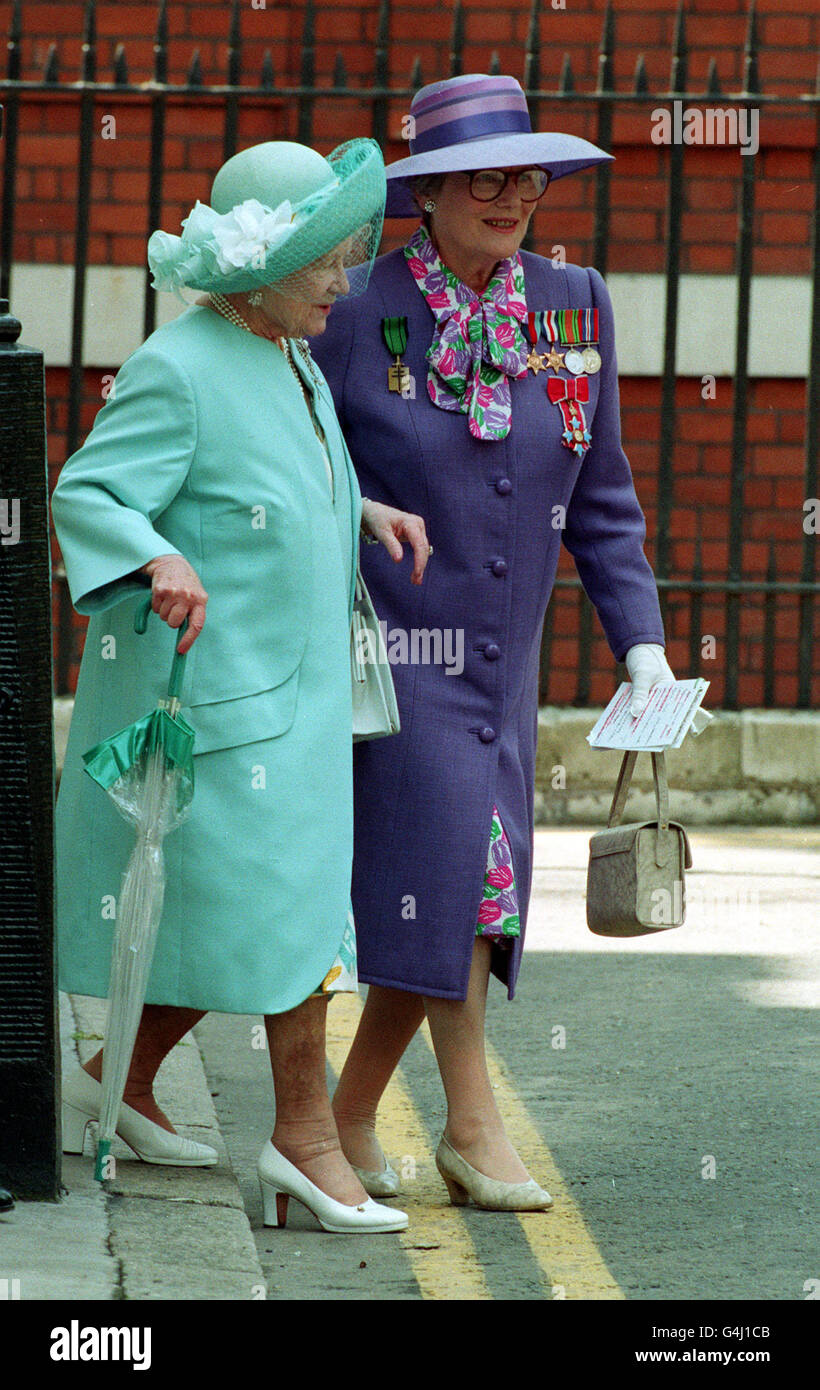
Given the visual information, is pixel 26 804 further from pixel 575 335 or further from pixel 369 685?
pixel 575 335

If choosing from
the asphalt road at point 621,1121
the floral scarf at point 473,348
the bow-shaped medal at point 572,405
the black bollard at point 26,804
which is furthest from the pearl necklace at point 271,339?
the asphalt road at point 621,1121

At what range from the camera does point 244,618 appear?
10.5ft

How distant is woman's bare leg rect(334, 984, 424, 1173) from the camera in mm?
3725

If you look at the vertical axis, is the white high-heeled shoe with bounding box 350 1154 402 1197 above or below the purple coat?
below

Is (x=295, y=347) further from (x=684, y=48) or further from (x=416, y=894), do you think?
(x=684, y=48)

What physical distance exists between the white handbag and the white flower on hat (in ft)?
1.90

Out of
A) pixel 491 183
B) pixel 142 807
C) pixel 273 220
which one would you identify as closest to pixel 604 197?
pixel 491 183

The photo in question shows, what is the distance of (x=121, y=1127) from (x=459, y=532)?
119 centimetres

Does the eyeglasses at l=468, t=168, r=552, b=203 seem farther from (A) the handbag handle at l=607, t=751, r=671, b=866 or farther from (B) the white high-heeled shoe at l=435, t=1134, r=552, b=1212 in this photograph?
(B) the white high-heeled shoe at l=435, t=1134, r=552, b=1212

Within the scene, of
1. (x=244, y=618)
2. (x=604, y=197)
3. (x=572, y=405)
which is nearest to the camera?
(x=244, y=618)

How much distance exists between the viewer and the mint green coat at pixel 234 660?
3.18 metres

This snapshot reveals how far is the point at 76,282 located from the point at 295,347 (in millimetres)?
4580

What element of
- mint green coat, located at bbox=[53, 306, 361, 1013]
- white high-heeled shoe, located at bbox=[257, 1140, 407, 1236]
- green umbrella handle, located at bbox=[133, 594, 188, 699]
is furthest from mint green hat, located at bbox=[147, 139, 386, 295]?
white high-heeled shoe, located at bbox=[257, 1140, 407, 1236]

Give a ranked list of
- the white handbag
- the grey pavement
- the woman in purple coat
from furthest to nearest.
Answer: the woman in purple coat → the white handbag → the grey pavement
